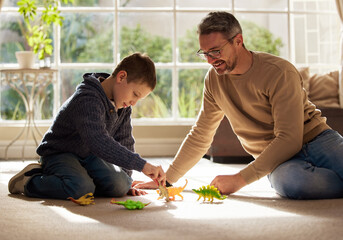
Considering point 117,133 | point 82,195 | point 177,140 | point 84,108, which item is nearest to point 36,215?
point 82,195

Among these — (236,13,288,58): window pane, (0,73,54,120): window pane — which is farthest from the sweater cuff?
(236,13,288,58): window pane

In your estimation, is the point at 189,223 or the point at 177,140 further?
the point at 177,140

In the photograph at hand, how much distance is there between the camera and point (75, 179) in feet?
6.48

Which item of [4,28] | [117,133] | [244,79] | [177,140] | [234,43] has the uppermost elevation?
[4,28]

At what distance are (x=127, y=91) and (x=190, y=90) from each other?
9.07ft

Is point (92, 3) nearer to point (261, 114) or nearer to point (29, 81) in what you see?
point (29, 81)

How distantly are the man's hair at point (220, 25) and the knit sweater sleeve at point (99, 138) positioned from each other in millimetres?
495

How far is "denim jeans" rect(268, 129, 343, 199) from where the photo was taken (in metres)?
1.93

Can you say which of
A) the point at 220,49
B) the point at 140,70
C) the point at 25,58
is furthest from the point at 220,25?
the point at 25,58

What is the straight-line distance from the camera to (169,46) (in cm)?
472

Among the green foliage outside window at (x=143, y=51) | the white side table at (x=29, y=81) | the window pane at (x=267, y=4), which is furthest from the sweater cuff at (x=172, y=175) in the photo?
the window pane at (x=267, y=4)

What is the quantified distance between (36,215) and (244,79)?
0.96 m

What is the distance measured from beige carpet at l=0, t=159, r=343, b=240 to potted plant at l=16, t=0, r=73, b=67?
7.49 feet

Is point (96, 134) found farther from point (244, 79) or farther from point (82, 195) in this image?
point (244, 79)
